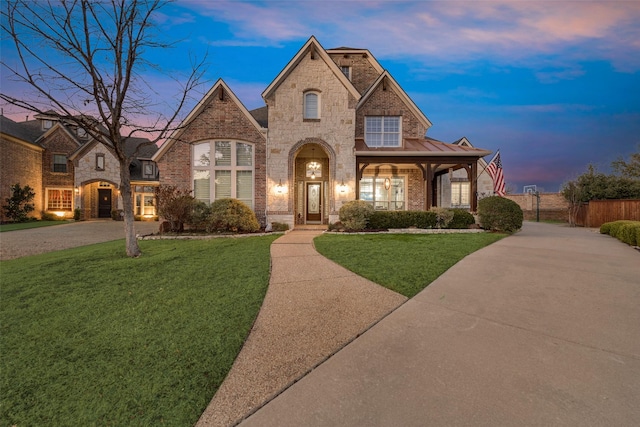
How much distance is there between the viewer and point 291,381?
2.38 meters

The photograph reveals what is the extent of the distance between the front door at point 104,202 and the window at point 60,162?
3.87 m

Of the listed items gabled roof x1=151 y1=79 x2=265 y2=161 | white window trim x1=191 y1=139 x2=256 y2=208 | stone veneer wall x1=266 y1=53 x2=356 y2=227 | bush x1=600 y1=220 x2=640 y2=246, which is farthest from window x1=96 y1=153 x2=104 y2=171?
bush x1=600 y1=220 x2=640 y2=246

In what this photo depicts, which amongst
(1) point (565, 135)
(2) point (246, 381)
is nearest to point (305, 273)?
(2) point (246, 381)

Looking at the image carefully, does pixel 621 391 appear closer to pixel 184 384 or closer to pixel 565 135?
pixel 184 384

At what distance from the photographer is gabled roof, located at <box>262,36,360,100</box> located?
1446 cm

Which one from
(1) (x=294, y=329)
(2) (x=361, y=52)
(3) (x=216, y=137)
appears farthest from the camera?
(2) (x=361, y=52)

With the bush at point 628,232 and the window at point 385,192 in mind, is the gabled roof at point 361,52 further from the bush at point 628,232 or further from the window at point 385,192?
the bush at point 628,232

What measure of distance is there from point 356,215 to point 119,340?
1089cm

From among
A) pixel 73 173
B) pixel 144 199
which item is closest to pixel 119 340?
pixel 144 199

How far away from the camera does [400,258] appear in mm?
6887

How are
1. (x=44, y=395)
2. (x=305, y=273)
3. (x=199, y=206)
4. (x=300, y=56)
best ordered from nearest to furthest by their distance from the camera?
(x=44, y=395)
(x=305, y=273)
(x=199, y=206)
(x=300, y=56)

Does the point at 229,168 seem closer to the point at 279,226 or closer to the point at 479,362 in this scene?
the point at 279,226

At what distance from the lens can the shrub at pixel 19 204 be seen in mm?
21000

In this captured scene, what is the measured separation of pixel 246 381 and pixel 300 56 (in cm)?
1558
